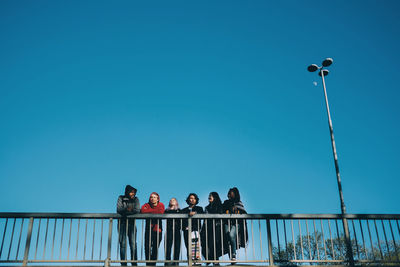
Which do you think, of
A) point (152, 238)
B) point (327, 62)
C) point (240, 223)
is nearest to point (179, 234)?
point (152, 238)

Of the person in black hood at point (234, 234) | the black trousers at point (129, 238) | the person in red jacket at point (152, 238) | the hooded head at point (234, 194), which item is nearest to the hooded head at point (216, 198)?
the hooded head at point (234, 194)

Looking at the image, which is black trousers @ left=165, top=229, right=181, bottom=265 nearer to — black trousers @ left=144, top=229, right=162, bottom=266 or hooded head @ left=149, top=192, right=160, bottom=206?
black trousers @ left=144, top=229, right=162, bottom=266

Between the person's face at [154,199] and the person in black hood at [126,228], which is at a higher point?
the person's face at [154,199]

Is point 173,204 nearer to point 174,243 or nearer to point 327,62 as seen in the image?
point 174,243

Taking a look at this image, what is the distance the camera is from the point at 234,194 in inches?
346

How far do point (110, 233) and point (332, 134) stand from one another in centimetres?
1107

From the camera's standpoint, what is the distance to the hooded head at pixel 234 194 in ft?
28.7

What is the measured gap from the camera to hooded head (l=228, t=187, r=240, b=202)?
8.74 meters

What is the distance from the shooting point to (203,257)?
26.3ft

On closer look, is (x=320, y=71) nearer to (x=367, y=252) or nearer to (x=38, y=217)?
(x=367, y=252)

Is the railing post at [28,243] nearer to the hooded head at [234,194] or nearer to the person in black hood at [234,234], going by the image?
the person in black hood at [234,234]

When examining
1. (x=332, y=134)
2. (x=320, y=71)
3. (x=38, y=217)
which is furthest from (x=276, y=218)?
(x=320, y=71)

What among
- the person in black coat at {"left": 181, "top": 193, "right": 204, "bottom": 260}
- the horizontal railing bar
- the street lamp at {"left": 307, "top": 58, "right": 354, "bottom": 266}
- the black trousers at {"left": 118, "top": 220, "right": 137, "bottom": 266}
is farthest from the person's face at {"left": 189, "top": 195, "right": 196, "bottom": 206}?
the street lamp at {"left": 307, "top": 58, "right": 354, "bottom": 266}

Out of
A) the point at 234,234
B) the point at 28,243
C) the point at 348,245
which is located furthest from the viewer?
the point at 234,234
